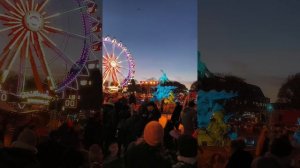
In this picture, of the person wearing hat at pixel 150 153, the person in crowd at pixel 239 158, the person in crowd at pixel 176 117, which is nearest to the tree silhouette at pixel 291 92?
the person in crowd at pixel 176 117

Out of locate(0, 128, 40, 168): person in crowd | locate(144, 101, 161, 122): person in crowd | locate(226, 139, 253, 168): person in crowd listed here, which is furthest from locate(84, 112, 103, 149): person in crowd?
locate(0, 128, 40, 168): person in crowd

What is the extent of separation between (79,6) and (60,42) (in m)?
1.22

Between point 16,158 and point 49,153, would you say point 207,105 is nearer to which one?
point 49,153

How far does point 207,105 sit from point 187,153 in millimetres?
5790

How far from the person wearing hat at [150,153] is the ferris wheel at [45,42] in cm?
715

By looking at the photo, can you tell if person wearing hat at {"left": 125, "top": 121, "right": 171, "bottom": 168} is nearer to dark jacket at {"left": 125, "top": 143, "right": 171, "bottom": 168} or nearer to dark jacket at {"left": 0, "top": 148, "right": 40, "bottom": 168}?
dark jacket at {"left": 125, "top": 143, "right": 171, "bottom": 168}

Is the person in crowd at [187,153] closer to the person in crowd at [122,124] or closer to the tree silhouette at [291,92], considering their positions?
the person in crowd at [122,124]

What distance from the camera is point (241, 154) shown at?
4637 mm

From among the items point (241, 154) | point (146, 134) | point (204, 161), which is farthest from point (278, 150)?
Result: point (204, 161)

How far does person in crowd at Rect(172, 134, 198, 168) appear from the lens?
13.3ft

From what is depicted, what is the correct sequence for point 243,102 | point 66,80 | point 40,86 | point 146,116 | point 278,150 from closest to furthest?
point 278,150 → point 146,116 → point 243,102 → point 40,86 → point 66,80

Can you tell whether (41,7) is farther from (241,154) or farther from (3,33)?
(241,154)

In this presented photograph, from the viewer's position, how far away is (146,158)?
3.50m

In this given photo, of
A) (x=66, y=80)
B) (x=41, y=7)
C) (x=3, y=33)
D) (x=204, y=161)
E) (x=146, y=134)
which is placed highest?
(x=41, y=7)
